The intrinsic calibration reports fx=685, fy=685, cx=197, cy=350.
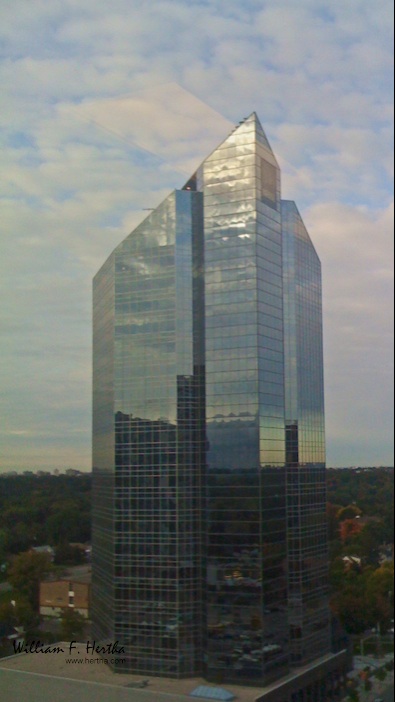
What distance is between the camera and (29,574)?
3186 mm

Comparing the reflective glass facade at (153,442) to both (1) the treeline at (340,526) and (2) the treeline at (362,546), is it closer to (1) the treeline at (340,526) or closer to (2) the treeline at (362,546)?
(1) the treeline at (340,526)

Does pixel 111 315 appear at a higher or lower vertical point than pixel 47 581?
higher

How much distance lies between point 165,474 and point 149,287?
143cm

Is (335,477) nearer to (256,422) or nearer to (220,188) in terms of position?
(256,422)

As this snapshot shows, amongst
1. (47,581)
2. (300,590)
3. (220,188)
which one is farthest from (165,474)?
(220,188)

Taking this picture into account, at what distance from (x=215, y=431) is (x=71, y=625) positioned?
2.07 meters

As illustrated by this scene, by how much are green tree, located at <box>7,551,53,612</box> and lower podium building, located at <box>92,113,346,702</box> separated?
0.98m

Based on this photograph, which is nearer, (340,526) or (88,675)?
(88,675)

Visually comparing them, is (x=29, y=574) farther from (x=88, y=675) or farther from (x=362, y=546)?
(x=362, y=546)

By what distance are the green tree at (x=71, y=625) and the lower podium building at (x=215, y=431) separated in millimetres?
606

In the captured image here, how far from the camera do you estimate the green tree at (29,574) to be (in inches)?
122

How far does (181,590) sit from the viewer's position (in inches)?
199

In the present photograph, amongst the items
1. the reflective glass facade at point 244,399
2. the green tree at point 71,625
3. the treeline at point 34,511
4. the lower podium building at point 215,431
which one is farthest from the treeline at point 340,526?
the reflective glass facade at point 244,399

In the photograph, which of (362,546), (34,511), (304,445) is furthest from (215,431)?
(34,511)
